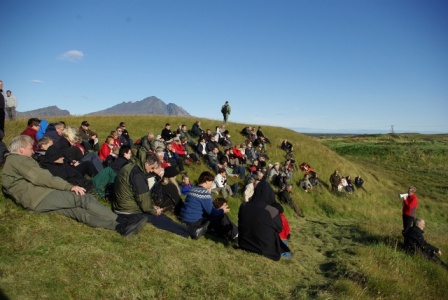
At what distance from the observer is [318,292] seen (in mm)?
6562

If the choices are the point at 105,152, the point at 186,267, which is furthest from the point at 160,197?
the point at 105,152

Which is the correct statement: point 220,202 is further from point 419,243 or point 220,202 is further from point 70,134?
point 419,243

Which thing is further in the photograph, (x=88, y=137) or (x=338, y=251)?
(x=88, y=137)

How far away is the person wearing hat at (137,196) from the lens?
24.4 ft

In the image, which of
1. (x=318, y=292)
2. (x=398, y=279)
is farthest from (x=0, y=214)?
(x=398, y=279)

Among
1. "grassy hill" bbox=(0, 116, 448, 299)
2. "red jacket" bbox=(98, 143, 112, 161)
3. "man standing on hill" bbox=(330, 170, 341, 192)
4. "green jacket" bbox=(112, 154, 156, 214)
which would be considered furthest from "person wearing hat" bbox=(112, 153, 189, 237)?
"man standing on hill" bbox=(330, 170, 341, 192)

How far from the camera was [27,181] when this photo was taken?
6.62 meters

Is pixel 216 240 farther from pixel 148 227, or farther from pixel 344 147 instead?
pixel 344 147

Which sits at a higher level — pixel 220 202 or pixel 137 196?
pixel 137 196

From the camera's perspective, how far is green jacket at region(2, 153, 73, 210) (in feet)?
21.1

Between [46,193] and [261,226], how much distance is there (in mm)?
5023

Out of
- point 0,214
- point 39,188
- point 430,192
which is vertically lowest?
point 430,192

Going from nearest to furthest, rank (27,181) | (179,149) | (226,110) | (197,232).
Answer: (27,181)
(197,232)
(179,149)
(226,110)

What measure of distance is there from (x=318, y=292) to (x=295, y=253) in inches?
119
